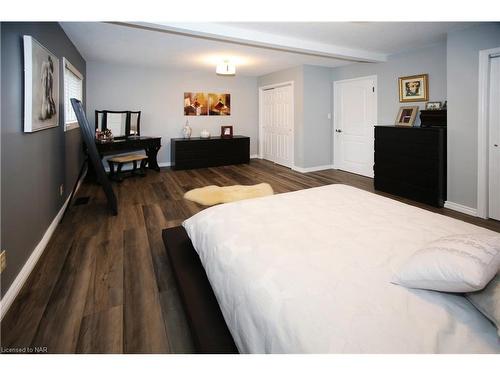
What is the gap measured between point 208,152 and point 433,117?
4.42 meters

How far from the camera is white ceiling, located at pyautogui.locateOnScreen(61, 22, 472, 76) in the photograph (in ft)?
11.6

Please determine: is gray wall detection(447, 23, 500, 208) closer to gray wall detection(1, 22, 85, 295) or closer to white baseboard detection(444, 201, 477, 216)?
white baseboard detection(444, 201, 477, 216)

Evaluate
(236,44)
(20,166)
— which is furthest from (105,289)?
(236,44)

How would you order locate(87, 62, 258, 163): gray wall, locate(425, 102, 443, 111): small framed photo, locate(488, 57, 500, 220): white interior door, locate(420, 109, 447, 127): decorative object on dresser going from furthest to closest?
locate(87, 62, 258, 163): gray wall, locate(425, 102, 443, 111): small framed photo, locate(420, 109, 447, 127): decorative object on dresser, locate(488, 57, 500, 220): white interior door

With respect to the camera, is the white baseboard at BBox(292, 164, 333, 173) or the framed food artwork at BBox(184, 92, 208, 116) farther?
the framed food artwork at BBox(184, 92, 208, 116)

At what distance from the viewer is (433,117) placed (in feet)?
13.3

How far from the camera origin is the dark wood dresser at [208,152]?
6430 millimetres

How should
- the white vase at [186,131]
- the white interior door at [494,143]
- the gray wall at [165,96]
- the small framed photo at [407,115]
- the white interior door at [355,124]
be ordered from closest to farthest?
the white interior door at [494,143]
the small framed photo at [407,115]
the white interior door at [355,124]
the gray wall at [165,96]
the white vase at [186,131]

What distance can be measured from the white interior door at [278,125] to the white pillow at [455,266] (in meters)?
5.45

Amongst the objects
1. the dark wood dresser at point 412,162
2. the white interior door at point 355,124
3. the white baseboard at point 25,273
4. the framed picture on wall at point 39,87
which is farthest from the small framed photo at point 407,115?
the white baseboard at point 25,273

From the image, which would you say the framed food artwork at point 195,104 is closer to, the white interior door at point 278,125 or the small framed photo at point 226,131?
the small framed photo at point 226,131

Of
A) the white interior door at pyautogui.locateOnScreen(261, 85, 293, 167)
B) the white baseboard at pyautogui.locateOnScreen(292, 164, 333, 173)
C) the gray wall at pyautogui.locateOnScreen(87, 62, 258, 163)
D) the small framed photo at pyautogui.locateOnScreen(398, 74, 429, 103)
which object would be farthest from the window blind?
the small framed photo at pyautogui.locateOnScreen(398, 74, 429, 103)

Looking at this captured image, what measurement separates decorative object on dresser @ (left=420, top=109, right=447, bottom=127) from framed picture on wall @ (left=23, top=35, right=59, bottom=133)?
15.1 ft
